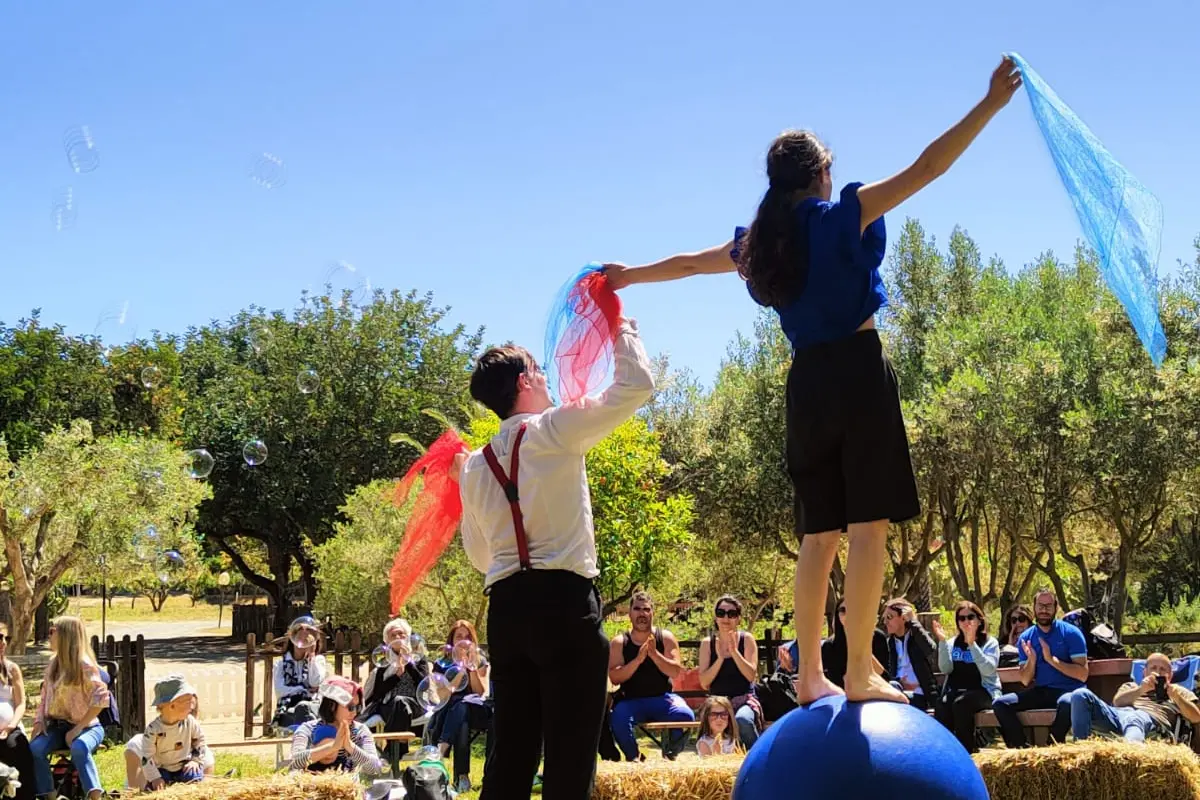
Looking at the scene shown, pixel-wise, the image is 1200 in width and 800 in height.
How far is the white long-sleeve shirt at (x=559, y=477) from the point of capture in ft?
14.8

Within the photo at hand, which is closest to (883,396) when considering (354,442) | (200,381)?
(354,442)

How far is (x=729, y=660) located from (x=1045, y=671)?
296 cm

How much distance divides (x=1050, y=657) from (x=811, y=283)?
8.02m

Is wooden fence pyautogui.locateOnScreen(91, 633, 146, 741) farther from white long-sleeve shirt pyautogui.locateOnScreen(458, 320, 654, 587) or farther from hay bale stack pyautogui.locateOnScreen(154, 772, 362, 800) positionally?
white long-sleeve shirt pyautogui.locateOnScreen(458, 320, 654, 587)

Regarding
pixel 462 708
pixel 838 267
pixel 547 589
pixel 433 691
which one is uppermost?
pixel 838 267

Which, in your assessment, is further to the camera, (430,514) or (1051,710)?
(1051,710)


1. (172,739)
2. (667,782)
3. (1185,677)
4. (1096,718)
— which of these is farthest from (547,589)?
(1185,677)

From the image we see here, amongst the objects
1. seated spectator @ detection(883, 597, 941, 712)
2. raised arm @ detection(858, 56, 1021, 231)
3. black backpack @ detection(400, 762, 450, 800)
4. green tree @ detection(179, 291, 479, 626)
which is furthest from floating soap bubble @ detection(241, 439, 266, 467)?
green tree @ detection(179, 291, 479, 626)

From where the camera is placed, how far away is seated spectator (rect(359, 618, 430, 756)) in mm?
11945

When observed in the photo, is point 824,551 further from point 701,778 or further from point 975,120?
point 701,778

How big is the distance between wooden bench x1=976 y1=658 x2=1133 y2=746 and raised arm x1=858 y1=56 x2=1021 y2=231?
26.3 ft

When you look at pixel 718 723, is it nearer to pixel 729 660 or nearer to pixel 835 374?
pixel 729 660

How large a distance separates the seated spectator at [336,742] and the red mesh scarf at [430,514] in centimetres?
385

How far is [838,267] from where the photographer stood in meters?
4.34
